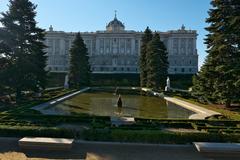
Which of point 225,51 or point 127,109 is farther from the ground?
point 225,51

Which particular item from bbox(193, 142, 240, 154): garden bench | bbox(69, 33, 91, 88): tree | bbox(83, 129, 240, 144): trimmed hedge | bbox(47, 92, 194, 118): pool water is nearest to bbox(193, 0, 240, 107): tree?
bbox(47, 92, 194, 118): pool water

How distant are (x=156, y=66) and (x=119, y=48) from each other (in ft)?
209

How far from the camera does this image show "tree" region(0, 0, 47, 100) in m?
26.1

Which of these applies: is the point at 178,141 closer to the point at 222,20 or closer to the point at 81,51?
the point at 222,20

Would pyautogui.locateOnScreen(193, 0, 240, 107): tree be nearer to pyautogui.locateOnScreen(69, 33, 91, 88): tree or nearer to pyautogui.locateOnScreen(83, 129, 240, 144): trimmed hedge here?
pyautogui.locateOnScreen(83, 129, 240, 144): trimmed hedge

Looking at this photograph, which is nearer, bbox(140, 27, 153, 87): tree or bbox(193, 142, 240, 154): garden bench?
bbox(193, 142, 240, 154): garden bench

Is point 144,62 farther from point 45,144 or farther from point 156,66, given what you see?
point 45,144

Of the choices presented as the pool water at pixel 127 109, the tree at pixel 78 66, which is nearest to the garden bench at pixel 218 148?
the pool water at pixel 127 109

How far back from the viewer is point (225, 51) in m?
24.1

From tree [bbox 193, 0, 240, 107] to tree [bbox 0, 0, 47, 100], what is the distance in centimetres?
1450

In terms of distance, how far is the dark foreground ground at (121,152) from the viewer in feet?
35.1

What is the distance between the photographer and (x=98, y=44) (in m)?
111

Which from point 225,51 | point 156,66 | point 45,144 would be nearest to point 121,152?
point 45,144

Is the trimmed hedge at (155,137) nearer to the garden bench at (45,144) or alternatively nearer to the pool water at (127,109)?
the garden bench at (45,144)
